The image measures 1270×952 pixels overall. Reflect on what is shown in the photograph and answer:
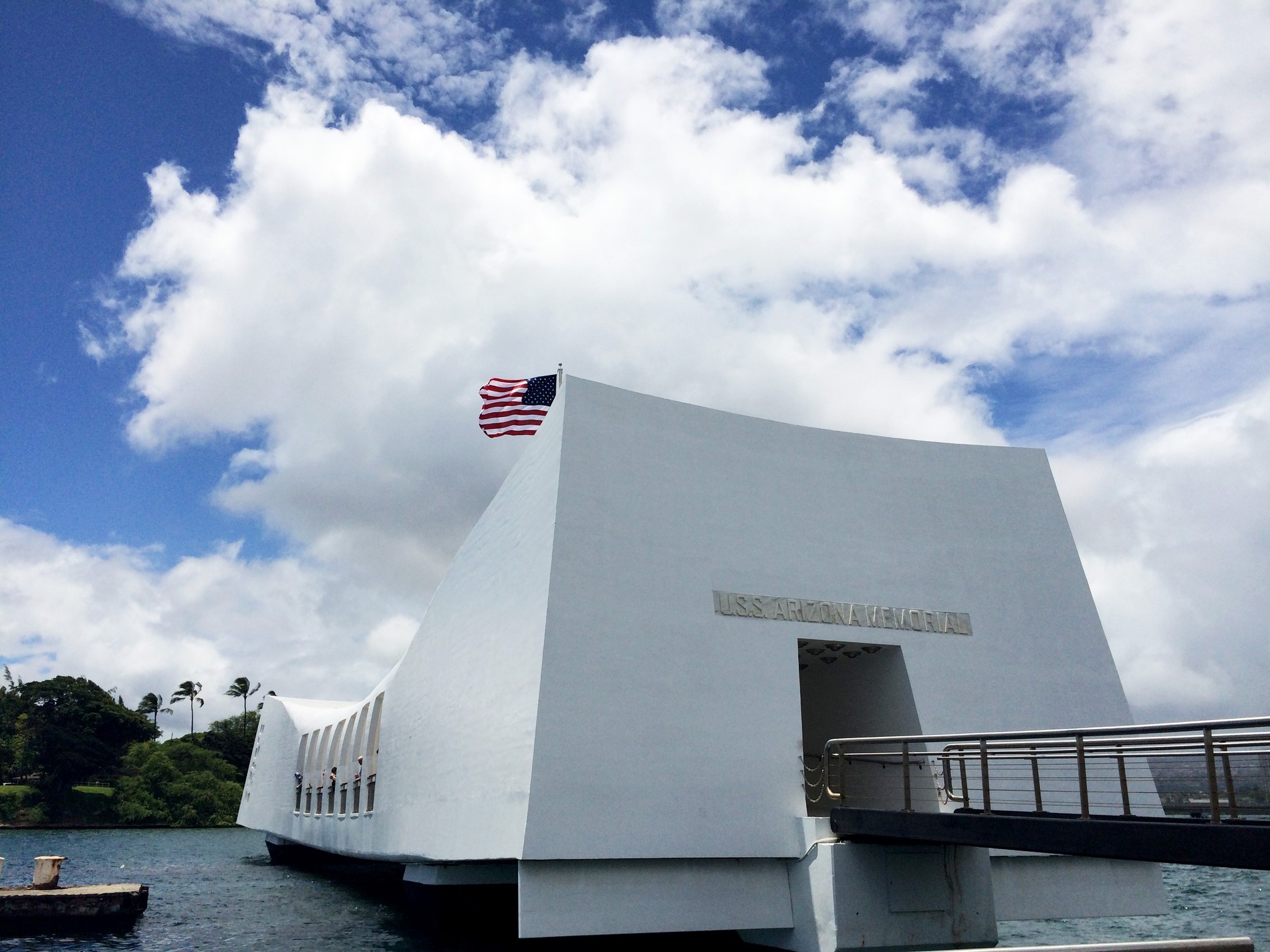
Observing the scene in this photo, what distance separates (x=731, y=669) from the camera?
1302 cm

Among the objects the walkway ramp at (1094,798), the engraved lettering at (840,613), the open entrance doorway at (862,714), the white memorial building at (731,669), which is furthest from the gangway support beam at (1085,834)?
the engraved lettering at (840,613)

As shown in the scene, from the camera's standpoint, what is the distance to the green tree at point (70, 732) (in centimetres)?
5950

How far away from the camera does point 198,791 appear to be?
61.7 m

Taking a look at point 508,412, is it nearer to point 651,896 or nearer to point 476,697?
point 476,697

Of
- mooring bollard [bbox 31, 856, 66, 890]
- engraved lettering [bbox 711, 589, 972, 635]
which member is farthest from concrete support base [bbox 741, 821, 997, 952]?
mooring bollard [bbox 31, 856, 66, 890]

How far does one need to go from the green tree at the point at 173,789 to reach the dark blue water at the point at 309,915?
24.6 m

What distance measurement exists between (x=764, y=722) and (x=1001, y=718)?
13.1ft

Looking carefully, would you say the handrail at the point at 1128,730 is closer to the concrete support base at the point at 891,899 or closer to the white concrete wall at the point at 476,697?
the concrete support base at the point at 891,899

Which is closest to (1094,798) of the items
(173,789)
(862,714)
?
(862,714)

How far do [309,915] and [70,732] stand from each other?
Answer: 164ft

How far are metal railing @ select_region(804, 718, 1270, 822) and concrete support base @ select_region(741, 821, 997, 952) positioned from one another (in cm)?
71

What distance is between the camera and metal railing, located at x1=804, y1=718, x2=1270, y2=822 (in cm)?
823

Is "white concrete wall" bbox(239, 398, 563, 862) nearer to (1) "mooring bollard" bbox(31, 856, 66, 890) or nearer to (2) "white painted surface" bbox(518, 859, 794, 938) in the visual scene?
(2) "white painted surface" bbox(518, 859, 794, 938)

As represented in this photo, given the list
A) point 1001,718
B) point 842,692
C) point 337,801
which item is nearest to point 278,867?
point 337,801
